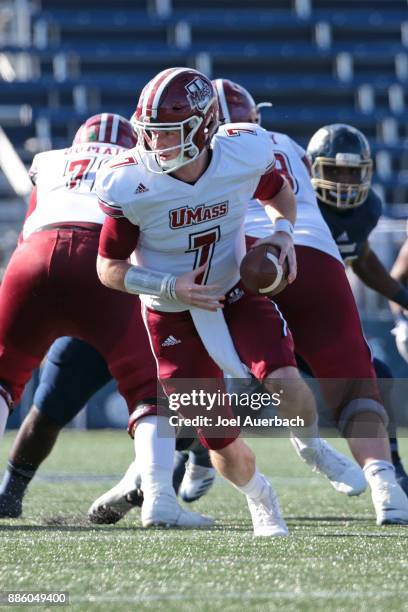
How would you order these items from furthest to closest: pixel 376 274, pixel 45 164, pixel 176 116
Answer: pixel 376 274 → pixel 45 164 → pixel 176 116

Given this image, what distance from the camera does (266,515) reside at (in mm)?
3510

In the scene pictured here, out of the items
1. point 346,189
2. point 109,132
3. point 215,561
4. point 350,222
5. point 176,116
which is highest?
point 176,116

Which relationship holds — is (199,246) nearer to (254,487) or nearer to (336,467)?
(254,487)

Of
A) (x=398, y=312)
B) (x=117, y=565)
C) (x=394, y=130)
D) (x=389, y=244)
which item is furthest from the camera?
(x=394, y=130)

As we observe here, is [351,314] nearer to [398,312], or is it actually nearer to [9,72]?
[398,312]

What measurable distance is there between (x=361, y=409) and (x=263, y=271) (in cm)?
89

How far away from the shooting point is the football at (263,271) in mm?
3314

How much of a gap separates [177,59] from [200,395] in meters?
11.1

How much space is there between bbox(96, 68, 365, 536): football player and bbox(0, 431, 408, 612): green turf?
0.34m

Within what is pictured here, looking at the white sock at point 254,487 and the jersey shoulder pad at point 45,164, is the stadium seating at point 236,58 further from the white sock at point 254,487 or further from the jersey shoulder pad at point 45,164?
the white sock at point 254,487

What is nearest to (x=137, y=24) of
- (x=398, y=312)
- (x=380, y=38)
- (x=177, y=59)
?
(x=177, y=59)

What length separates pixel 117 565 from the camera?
9.29 feet

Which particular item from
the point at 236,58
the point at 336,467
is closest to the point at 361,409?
the point at 336,467

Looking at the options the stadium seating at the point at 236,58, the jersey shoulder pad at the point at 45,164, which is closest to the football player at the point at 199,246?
the jersey shoulder pad at the point at 45,164
